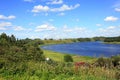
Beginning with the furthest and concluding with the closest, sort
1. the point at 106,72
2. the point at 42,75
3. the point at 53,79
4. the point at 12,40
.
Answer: the point at 12,40 < the point at 106,72 < the point at 42,75 < the point at 53,79

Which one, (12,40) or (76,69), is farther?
(12,40)

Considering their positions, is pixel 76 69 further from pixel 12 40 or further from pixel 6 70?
pixel 12 40

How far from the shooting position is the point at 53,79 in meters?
10.0

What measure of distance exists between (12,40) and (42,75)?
2026cm

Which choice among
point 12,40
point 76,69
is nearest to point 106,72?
point 76,69

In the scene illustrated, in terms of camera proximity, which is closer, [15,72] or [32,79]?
[32,79]

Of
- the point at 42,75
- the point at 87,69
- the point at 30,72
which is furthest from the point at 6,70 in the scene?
the point at 87,69

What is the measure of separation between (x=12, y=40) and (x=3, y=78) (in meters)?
19.9

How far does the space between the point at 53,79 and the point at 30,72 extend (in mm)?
1735

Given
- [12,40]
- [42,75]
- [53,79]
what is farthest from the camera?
[12,40]

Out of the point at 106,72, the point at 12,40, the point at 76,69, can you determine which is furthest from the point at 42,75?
the point at 12,40

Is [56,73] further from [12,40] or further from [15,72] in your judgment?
[12,40]

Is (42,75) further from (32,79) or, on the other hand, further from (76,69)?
(76,69)

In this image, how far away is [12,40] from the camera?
3041 centimetres
